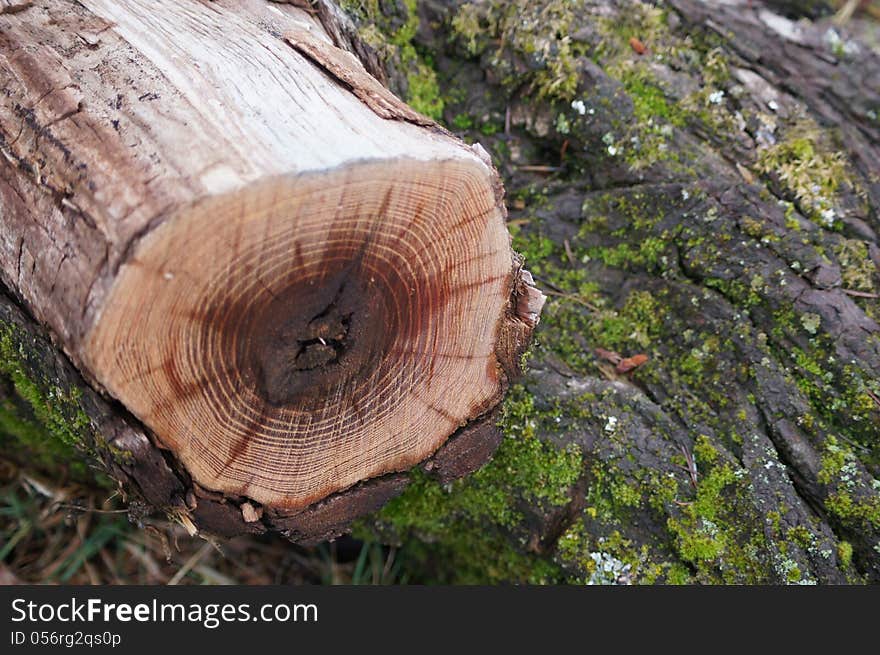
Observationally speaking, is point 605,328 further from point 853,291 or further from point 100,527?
point 100,527

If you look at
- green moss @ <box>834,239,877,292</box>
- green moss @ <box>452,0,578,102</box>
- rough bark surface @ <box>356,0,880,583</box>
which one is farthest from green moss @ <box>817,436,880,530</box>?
green moss @ <box>452,0,578,102</box>

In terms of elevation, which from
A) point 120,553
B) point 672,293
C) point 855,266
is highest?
point 855,266

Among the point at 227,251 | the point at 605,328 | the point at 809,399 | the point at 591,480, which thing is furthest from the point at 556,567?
the point at 227,251

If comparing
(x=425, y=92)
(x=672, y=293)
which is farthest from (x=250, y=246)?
(x=672, y=293)

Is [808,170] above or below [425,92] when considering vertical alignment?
above

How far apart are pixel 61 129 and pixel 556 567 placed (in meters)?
2.08

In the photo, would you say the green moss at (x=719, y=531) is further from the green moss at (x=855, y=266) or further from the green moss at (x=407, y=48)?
the green moss at (x=407, y=48)

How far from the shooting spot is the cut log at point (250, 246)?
1.32 meters

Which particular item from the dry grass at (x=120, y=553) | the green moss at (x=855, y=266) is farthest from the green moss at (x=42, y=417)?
the green moss at (x=855, y=266)

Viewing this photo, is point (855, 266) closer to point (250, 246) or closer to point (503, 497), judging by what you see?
point (503, 497)

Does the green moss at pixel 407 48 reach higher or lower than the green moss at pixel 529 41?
lower

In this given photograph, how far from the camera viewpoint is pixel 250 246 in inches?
52.7

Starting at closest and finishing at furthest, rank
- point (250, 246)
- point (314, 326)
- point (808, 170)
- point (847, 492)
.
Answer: point (250, 246)
point (314, 326)
point (847, 492)
point (808, 170)

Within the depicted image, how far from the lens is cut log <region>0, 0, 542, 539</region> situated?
1.32 meters
